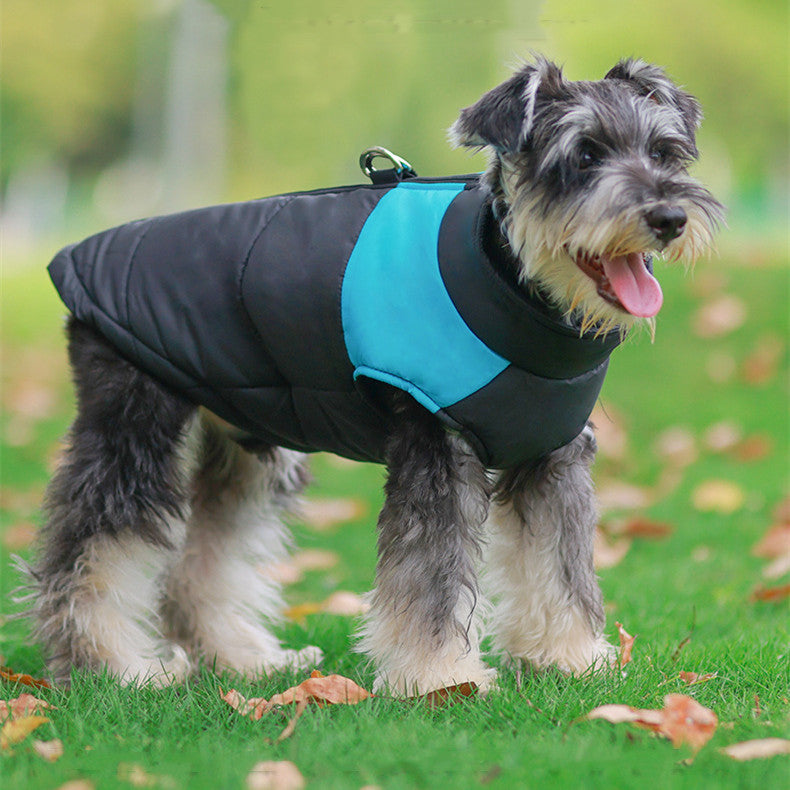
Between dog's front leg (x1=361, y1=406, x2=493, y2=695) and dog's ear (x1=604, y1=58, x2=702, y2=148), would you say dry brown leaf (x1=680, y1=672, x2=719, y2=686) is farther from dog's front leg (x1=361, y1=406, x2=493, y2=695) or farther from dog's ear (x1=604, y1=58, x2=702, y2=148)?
dog's ear (x1=604, y1=58, x2=702, y2=148)

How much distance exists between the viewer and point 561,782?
264cm

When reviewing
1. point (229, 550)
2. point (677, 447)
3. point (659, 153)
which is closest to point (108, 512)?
point (229, 550)

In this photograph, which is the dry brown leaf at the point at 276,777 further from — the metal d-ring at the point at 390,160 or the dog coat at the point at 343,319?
the metal d-ring at the point at 390,160

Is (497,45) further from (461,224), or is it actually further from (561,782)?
(561,782)

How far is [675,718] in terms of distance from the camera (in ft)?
9.57

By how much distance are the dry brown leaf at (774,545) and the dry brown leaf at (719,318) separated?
4.40 metres

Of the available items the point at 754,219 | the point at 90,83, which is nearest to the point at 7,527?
the point at 754,219

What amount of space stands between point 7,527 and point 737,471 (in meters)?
4.85

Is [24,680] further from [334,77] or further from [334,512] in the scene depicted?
[334,77]

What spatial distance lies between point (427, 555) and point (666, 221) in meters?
1.26

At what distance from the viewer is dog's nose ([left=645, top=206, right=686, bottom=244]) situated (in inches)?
122

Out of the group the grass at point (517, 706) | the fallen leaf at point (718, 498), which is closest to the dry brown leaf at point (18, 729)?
the grass at point (517, 706)

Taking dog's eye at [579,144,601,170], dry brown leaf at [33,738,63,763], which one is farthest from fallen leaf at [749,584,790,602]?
dry brown leaf at [33,738,63,763]

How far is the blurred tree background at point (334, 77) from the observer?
8.08 meters
